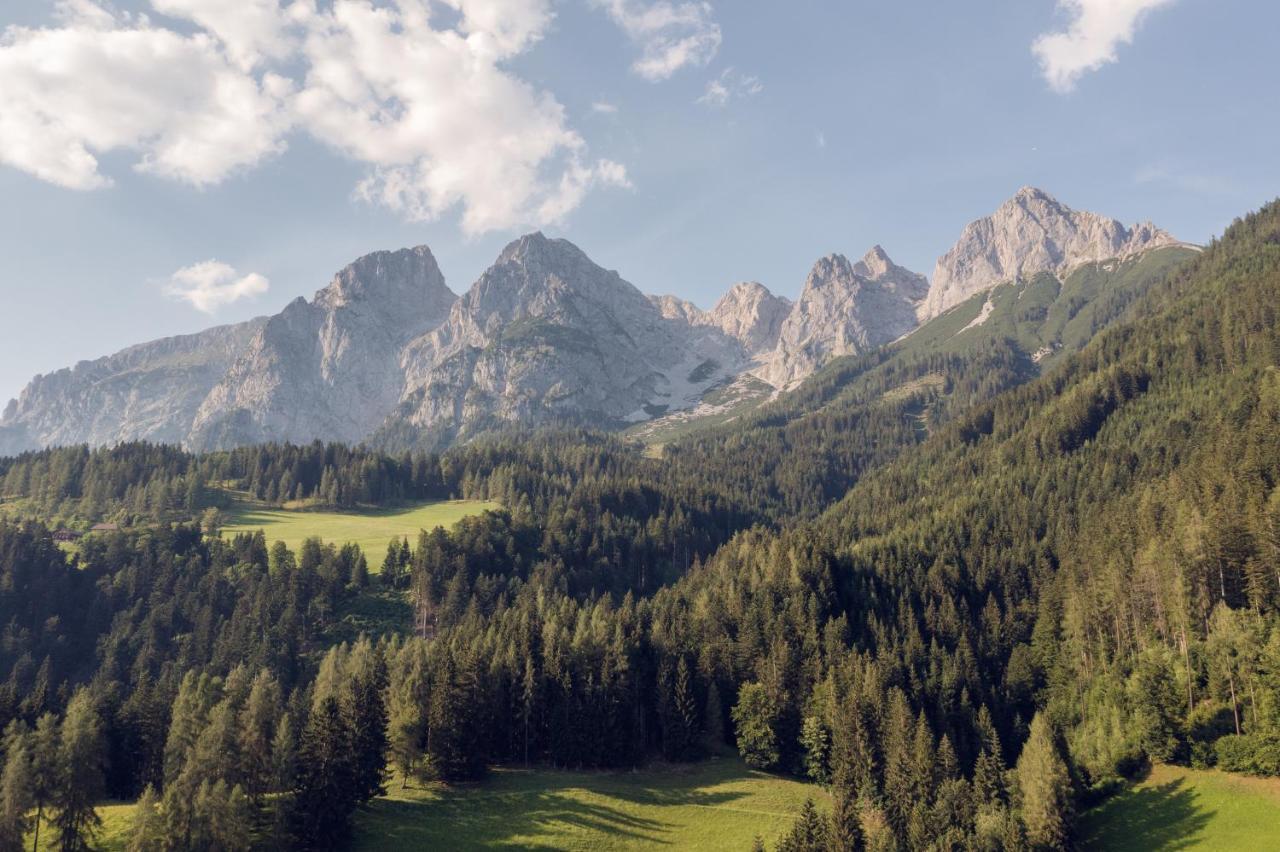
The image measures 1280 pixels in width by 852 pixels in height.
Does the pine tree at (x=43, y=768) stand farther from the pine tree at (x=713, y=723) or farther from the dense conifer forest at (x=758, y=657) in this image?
the pine tree at (x=713, y=723)

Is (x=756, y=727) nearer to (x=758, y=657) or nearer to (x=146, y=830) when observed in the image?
(x=758, y=657)

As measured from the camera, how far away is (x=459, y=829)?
7531 cm

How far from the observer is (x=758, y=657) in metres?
116

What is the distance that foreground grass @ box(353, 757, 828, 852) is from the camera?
74375mm

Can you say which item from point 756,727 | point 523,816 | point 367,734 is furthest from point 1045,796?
point 367,734

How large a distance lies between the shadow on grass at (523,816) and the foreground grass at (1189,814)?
3784 cm

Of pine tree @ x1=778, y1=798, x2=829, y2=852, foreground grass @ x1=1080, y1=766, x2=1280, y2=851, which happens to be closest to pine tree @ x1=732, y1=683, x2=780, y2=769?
pine tree @ x1=778, y1=798, x2=829, y2=852

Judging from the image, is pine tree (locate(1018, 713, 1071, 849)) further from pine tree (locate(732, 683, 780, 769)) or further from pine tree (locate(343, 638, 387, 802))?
pine tree (locate(343, 638, 387, 802))

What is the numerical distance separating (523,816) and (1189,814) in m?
65.4

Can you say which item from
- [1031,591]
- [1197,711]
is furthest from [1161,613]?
[1031,591]

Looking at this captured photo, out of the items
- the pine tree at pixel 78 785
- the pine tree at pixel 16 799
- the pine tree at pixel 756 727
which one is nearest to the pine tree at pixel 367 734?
the pine tree at pixel 78 785

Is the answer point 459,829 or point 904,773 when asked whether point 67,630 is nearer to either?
point 459,829

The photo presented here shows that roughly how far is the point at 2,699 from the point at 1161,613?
446 feet

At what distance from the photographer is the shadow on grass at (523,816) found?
73.6 metres
